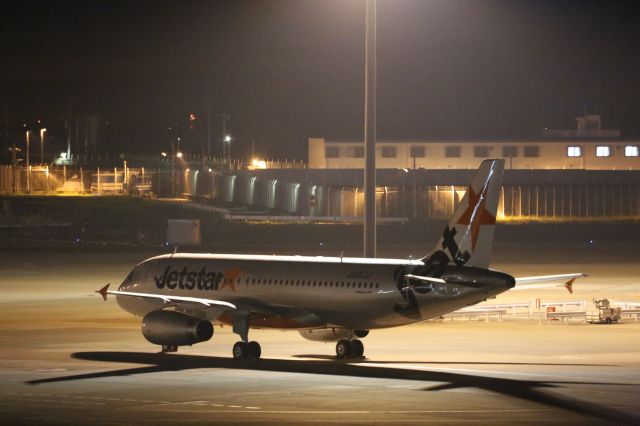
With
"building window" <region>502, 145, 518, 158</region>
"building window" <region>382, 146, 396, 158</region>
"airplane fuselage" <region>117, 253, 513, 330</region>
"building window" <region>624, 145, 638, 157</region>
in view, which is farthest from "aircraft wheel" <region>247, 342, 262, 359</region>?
"building window" <region>624, 145, 638, 157</region>

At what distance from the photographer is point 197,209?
128875 millimetres

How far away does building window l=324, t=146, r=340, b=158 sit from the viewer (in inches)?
4921

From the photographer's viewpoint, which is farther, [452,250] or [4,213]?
[4,213]

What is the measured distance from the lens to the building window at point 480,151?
12112 centimetres

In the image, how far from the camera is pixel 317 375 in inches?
1318

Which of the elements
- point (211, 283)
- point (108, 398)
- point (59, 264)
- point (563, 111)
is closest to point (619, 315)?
point (211, 283)

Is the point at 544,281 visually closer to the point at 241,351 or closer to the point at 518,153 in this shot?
the point at 241,351

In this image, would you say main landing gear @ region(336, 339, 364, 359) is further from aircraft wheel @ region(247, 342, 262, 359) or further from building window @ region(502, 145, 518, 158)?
building window @ region(502, 145, 518, 158)

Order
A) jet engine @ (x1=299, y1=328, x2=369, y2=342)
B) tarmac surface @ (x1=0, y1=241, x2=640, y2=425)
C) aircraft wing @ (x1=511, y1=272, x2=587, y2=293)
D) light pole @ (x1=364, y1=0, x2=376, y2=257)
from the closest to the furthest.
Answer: tarmac surface @ (x1=0, y1=241, x2=640, y2=425)
aircraft wing @ (x1=511, y1=272, x2=587, y2=293)
jet engine @ (x1=299, y1=328, x2=369, y2=342)
light pole @ (x1=364, y1=0, x2=376, y2=257)

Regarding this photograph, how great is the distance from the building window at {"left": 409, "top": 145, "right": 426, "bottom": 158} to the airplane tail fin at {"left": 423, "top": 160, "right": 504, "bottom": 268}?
86424 mm

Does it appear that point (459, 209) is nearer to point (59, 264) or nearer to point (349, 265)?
point (349, 265)

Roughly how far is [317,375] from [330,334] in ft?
16.5

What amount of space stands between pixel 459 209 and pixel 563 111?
126430mm

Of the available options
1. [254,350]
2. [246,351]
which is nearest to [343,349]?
[254,350]
